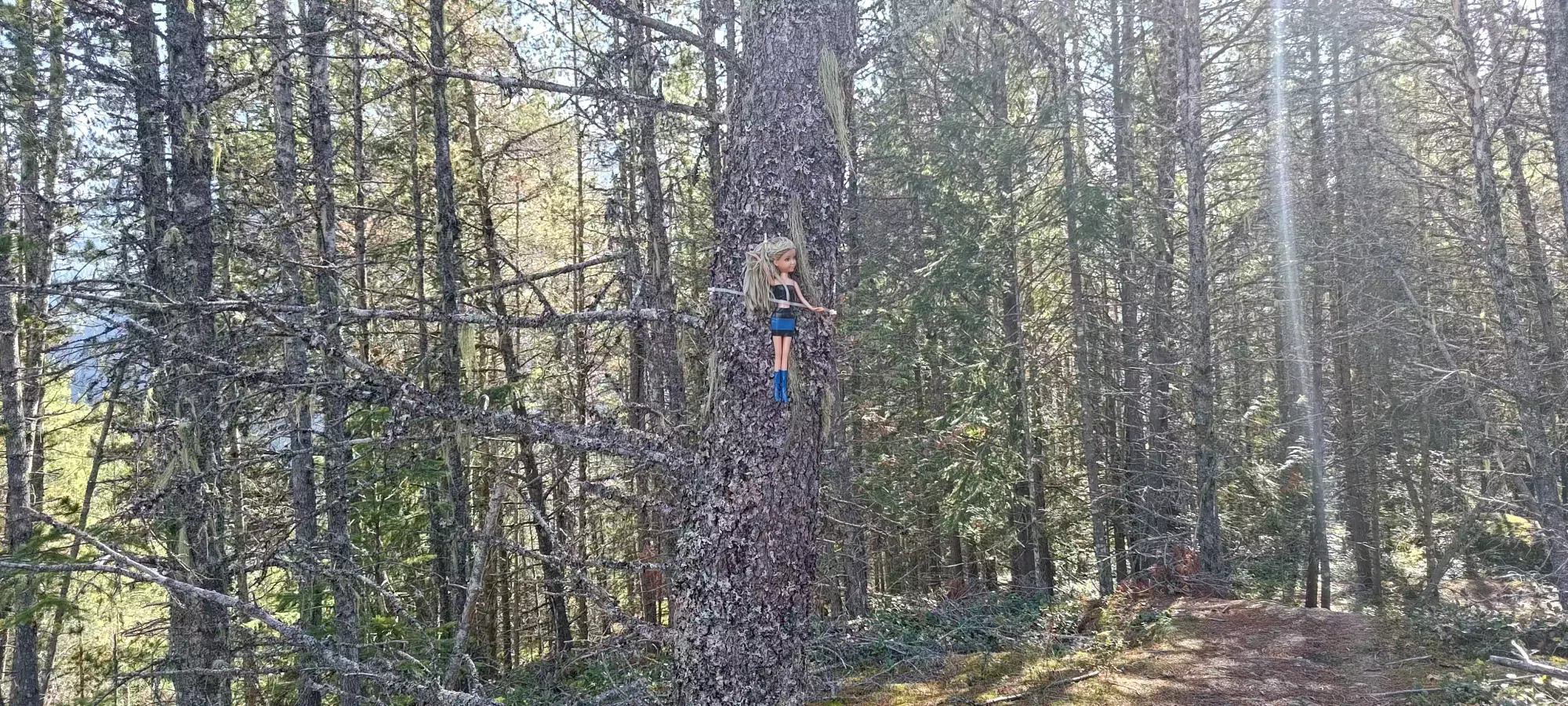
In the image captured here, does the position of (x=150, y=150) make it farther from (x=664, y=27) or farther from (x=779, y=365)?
(x=779, y=365)

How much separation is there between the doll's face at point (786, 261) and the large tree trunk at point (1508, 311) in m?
9.01

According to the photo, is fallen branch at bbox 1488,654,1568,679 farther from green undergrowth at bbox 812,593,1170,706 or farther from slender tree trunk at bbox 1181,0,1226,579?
slender tree trunk at bbox 1181,0,1226,579

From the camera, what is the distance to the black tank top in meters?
2.74

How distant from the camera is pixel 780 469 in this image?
9.45ft

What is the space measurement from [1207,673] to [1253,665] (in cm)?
65

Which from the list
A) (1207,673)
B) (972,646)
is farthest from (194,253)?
(1207,673)

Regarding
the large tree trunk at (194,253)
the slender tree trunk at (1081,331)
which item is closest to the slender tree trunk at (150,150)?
the large tree trunk at (194,253)

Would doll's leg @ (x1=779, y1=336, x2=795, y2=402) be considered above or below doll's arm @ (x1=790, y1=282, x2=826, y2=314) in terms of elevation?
below

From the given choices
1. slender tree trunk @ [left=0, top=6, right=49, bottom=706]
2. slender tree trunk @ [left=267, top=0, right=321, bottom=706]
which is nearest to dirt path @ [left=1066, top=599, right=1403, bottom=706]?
slender tree trunk @ [left=267, top=0, right=321, bottom=706]

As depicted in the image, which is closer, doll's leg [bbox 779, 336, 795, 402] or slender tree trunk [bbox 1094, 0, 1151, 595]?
doll's leg [bbox 779, 336, 795, 402]

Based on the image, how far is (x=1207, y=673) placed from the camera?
721 centimetres

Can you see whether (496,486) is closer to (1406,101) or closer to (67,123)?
(67,123)

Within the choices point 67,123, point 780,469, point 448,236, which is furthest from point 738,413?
point 67,123

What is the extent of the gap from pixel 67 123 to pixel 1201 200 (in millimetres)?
13451
